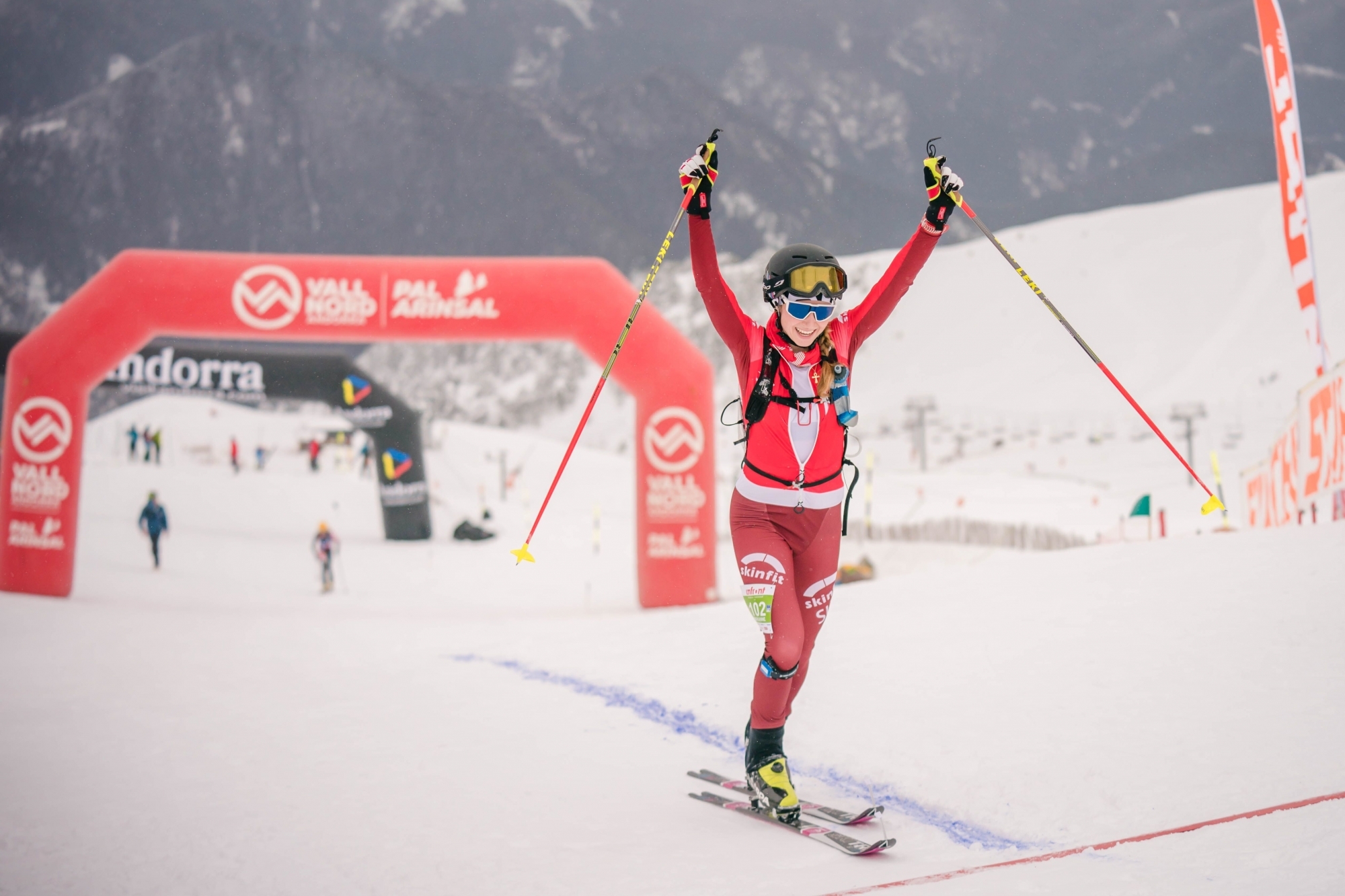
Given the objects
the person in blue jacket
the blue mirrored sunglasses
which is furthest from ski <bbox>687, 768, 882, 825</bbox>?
the person in blue jacket

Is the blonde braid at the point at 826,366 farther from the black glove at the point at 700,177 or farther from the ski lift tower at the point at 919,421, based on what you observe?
the ski lift tower at the point at 919,421

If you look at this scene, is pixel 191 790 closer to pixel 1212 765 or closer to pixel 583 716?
pixel 583 716

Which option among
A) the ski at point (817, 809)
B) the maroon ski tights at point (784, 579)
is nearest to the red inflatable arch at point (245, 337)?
the ski at point (817, 809)

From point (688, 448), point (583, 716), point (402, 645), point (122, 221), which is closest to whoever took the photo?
point (583, 716)

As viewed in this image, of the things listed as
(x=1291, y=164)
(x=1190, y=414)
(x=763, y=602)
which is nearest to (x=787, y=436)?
(x=763, y=602)

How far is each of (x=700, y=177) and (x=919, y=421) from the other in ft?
101

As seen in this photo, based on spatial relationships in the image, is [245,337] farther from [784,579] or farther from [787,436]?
[784,579]

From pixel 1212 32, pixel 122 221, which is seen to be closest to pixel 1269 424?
pixel 1212 32

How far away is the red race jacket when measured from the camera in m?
3.52

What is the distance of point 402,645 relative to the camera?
866 centimetres

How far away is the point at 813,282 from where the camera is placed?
11.4 feet

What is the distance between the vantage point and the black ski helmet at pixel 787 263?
3494mm

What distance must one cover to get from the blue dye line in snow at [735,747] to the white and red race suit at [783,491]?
0.51m

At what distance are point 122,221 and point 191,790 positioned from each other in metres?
82.7
